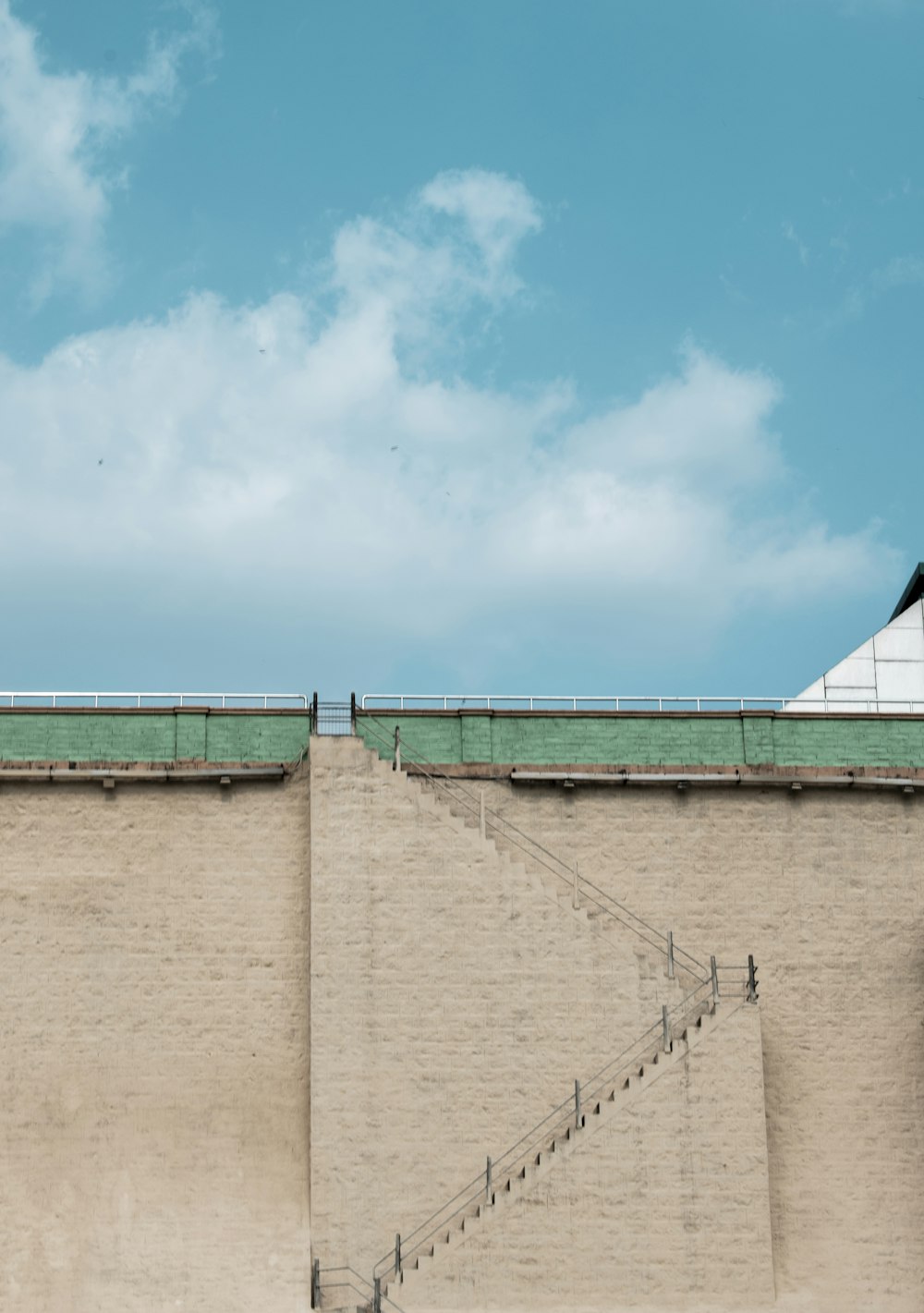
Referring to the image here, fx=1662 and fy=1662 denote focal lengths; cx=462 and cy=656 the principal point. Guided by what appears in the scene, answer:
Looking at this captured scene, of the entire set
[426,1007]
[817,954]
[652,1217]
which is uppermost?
[817,954]

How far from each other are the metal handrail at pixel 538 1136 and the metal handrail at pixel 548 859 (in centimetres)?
152

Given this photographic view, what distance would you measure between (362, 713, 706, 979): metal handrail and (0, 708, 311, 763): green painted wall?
1946 millimetres

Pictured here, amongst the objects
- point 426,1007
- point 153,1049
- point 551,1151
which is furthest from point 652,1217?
point 153,1049

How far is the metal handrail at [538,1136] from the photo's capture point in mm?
31266

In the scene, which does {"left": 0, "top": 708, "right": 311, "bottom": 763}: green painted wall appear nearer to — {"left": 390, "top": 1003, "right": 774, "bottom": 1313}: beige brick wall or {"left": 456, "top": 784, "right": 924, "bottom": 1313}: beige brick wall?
{"left": 456, "top": 784, "right": 924, "bottom": 1313}: beige brick wall

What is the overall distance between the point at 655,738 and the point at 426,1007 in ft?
25.3

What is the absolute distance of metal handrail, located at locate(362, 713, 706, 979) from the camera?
33.7 meters

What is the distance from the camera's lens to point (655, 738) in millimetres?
35594

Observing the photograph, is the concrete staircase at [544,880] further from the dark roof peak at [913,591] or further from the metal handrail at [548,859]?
the dark roof peak at [913,591]

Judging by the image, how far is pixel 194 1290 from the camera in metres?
31.5

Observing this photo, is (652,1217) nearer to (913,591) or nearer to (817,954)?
(817,954)

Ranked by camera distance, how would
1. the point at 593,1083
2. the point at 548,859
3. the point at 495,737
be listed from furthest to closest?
the point at 495,737 < the point at 548,859 < the point at 593,1083

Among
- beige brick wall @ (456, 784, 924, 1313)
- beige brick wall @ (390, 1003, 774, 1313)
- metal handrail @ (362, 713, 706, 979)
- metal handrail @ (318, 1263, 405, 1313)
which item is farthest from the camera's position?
metal handrail @ (362, 713, 706, 979)

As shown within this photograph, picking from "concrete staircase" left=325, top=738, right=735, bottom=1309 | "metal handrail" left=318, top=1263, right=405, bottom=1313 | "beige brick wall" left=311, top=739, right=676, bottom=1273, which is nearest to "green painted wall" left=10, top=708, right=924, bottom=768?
"concrete staircase" left=325, top=738, right=735, bottom=1309
